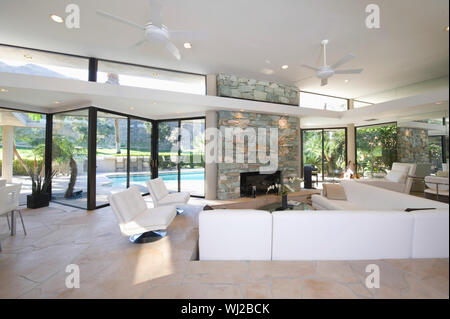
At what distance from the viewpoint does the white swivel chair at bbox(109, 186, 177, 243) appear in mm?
2422

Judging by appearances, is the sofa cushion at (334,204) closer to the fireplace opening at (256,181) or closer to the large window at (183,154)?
the fireplace opening at (256,181)

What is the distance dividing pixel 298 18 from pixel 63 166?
595 cm

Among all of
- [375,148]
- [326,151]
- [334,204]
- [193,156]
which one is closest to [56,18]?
[193,156]

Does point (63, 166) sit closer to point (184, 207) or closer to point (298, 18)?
point (184, 207)

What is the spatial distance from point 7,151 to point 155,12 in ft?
16.7

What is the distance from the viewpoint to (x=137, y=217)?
270cm

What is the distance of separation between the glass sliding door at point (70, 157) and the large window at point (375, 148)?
8683 millimetres

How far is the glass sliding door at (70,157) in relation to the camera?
14.1 ft

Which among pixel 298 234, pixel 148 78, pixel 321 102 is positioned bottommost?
pixel 298 234

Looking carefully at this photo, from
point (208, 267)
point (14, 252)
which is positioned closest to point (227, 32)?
point (208, 267)

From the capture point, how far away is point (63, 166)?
4.52 meters

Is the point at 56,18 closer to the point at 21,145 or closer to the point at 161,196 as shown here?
the point at 161,196

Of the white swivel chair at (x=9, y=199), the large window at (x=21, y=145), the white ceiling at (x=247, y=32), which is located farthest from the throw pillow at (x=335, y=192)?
the large window at (x=21, y=145)
